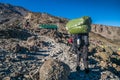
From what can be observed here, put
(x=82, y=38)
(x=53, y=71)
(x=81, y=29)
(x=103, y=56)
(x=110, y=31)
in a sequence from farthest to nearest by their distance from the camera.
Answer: (x=110, y=31) < (x=103, y=56) < (x=81, y=29) < (x=82, y=38) < (x=53, y=71)

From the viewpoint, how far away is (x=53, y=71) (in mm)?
9734

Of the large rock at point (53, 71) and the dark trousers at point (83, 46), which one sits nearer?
the large rock at point (53, 71)

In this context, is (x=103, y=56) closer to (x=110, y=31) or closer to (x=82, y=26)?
(x=82, y=26)

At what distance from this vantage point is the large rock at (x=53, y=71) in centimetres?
964

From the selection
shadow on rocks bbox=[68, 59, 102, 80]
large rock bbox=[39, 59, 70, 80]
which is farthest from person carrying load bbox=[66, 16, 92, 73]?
large rock bbox=[39, 59, 70, 80]

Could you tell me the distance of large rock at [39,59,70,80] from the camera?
9.64 metres

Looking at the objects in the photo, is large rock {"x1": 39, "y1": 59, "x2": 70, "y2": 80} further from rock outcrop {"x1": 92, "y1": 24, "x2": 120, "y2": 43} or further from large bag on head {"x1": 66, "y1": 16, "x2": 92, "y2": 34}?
rock outcrop {"x1": 92, "y1": 24, "x2": 120, "y2": 43}

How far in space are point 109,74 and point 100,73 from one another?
1.64ft

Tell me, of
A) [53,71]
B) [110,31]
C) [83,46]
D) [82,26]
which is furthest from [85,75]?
[110,31]

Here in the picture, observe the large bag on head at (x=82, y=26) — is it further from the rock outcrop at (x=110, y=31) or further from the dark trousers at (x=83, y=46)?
the rock outcrop at (x=110, y=31)

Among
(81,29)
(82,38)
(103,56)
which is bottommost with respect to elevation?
(103,56)

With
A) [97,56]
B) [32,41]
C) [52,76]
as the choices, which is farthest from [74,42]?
[32,41]

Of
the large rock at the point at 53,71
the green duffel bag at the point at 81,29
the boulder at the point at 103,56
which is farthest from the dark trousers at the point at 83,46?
the boulder at the point at 103,56

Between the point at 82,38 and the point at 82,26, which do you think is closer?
the point at 82,38
